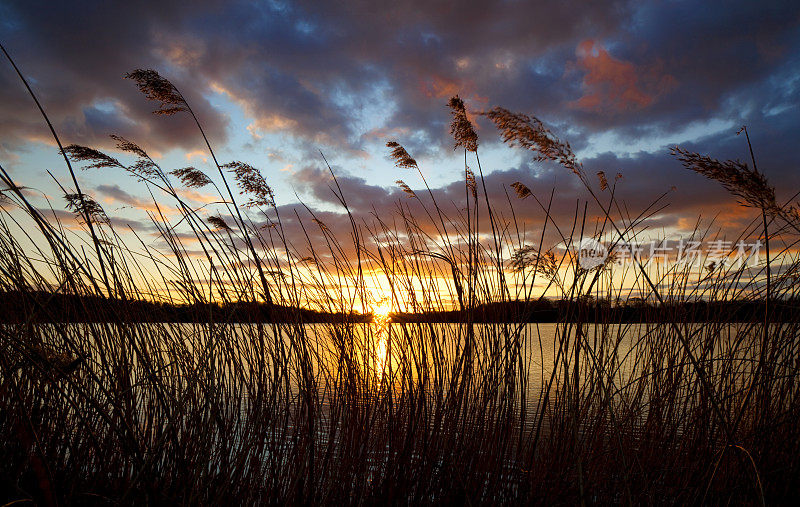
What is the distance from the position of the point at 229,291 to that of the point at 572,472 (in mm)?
1905

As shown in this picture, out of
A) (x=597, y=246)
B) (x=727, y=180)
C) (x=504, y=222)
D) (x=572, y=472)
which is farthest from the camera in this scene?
(x=504, y=222)

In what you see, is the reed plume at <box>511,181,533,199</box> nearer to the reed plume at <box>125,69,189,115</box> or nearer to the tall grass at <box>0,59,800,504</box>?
the tall grass at <box>0,59,800,504</box>

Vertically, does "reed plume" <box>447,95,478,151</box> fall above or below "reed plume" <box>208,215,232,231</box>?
above

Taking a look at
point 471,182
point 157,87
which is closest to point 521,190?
point 471,182

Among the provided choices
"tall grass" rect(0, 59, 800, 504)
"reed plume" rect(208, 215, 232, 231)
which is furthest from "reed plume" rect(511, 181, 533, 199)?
"reed plume" rect(208, 215, 232, 231)

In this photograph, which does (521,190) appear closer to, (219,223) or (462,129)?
(462,129)

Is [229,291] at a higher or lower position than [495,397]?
higher

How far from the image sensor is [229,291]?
247 cm

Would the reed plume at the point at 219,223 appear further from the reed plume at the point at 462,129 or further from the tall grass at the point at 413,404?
the reed plume at the point at 462,129

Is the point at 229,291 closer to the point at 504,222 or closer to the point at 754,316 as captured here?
the point at 504,222

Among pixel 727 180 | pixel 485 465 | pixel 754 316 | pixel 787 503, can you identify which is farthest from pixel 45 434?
pixel 754 316

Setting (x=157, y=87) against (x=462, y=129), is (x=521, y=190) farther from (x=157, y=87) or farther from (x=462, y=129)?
(x=157, y=87)

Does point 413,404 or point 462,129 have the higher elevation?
point 462,129

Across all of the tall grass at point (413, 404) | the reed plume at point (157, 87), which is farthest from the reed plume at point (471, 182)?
the reed plume at point (157, 87)
